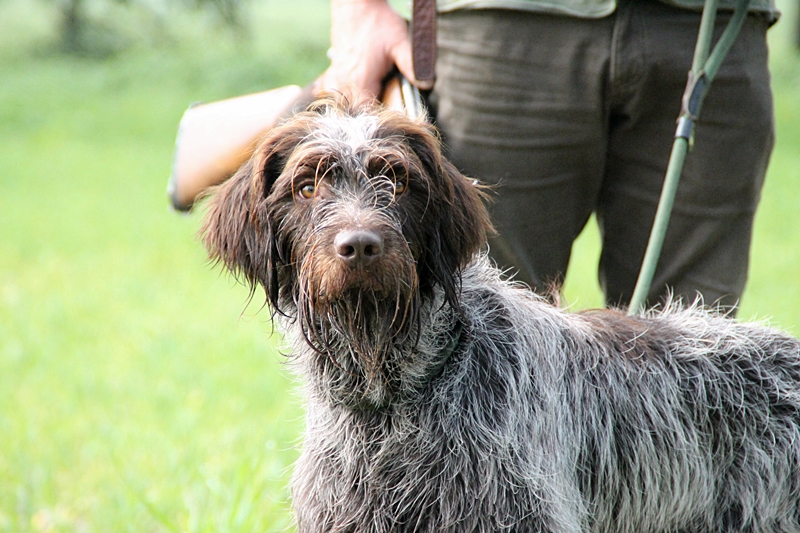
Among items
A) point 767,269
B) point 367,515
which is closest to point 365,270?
point 367,515

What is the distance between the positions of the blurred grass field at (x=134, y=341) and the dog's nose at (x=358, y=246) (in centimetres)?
82

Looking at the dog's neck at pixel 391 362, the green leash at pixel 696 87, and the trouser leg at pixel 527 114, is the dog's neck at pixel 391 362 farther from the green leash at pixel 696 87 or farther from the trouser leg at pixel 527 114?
the green leash at pixel 696 87

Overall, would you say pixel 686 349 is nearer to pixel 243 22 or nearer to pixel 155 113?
pixel 155 113

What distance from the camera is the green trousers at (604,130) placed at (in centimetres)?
327

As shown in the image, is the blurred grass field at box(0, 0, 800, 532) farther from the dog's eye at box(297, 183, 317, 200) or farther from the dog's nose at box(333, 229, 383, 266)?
the dog's nose at box(333, 229, 383, 266)

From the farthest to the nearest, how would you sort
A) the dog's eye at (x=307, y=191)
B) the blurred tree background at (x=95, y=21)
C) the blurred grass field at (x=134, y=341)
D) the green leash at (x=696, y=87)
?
the blurred tree background at (x=95, y=21) → the blurred grass field at (x=134, y=341) → the green leash at (x=696, y=87) → the dog's eye at (x=307, y=191)

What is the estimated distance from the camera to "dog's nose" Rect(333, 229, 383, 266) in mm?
2469

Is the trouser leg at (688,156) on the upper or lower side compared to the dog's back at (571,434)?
upper

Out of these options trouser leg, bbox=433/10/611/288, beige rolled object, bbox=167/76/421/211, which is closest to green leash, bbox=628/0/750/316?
trouser leg, bbox=433/10/611/288

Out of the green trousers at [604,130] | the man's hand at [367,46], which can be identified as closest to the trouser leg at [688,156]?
the green trousers at [604,130]

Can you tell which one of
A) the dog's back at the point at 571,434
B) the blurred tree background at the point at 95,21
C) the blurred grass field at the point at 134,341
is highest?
the dog's back at the point at 571,434

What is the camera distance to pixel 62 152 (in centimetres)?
1725

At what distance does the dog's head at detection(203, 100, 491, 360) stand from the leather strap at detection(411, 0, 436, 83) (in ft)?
1.85

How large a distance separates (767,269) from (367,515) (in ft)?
25.8
